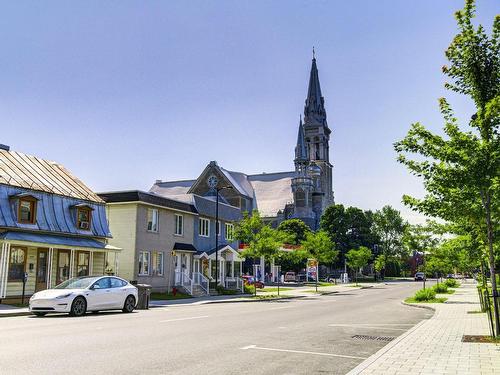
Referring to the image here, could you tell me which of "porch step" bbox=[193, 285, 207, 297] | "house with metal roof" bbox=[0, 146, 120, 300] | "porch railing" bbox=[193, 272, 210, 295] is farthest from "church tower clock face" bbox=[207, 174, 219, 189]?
"house with metal roof" bbox=[0, 146, 120, 300]

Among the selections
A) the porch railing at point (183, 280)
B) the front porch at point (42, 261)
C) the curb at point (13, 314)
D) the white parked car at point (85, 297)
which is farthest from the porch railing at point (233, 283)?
the curb at point (13, 314)

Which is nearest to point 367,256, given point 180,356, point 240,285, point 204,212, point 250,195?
point 240,285

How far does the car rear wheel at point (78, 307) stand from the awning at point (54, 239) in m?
7.04

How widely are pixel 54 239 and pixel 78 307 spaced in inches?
355

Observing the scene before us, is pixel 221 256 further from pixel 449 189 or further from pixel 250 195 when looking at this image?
pixel 250 195

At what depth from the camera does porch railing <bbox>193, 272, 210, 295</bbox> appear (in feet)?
122

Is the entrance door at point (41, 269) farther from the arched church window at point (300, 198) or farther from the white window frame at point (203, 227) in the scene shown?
the arched church window at point (300, 198)

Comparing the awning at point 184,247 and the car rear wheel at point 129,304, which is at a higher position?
the awning at point 184,247

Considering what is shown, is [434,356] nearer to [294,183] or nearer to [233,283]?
[233,283]

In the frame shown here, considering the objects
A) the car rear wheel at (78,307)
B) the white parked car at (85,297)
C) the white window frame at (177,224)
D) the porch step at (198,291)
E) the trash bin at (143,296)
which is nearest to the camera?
the white parked car at (85,297)

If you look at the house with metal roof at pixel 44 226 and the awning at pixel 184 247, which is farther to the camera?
the awning at pixel 184 247

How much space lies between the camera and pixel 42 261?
26.8m

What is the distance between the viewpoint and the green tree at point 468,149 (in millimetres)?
11547

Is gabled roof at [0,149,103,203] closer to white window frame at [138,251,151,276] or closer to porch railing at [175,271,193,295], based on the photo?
white window frame at [138,251,151,276]
